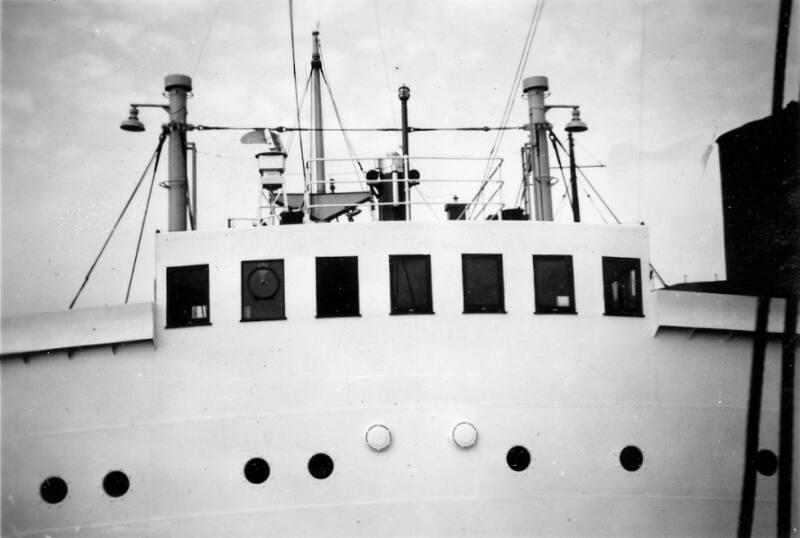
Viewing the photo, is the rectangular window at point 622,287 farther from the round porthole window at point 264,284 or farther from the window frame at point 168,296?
the window frame at point 168,296

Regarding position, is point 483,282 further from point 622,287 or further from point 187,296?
point 187,296

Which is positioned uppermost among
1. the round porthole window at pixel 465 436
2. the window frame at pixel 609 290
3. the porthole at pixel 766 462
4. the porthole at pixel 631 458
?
the window frame at pixel 609 290

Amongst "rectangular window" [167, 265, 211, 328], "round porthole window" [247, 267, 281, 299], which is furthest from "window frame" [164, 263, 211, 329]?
"round porthole window" [247, 267, 281, 299]

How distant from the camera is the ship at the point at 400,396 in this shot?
1151 centimetres

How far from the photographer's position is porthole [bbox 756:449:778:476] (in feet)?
41.1

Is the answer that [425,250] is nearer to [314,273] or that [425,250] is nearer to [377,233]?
[377,233]

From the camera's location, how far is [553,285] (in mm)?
12398

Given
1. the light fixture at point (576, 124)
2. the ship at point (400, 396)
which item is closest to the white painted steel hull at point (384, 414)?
the ship at point (400, 396)

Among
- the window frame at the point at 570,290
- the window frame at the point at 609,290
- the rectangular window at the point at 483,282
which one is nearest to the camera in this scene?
the rectangular window at the point at 483,282

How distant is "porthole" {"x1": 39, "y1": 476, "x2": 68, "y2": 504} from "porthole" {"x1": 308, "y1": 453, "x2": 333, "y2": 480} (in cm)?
337

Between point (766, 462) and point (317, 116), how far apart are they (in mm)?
9059

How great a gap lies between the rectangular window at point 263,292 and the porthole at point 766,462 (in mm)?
6971

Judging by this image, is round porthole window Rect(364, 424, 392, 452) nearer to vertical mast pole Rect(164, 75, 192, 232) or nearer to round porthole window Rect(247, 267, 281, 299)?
round porthole window Rect(247, 267, 281, 299)

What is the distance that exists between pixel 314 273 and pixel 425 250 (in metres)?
1.55
